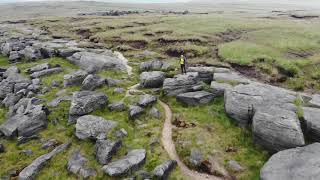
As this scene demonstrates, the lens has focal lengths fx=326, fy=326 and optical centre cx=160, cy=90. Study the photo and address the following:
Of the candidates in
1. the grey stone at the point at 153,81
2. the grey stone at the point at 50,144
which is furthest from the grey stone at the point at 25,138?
the grey stone at the point at 153,81

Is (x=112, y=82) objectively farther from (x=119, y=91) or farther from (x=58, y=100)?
(x=58, y=100)

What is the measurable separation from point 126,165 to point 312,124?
61.3 ft

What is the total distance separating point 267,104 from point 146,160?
15.2 metres

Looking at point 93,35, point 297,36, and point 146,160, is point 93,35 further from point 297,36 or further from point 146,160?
point 146,160

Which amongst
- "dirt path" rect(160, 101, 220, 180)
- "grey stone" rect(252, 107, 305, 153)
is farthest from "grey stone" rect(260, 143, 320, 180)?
"dirt path" rect(160, 101, 220, 180)

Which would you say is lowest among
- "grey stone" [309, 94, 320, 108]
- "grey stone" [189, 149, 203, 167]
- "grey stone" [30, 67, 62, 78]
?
"grey stone" [189, 149, 203, 167]

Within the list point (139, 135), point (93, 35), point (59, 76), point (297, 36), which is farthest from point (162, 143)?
point (93, 35)

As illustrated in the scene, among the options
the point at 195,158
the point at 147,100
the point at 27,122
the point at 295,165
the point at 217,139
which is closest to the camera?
the point at 295,165

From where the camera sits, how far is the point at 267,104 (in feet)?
121

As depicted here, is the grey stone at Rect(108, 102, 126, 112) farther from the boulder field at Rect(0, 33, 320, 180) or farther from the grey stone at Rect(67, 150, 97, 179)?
the grey stone at Rect(67, 150, 97, 179)

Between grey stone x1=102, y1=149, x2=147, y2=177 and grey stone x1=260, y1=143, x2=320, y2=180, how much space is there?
1127 centimetres

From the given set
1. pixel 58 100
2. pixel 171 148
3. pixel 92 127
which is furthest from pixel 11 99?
pixel 171 148

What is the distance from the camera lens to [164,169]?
30109mm

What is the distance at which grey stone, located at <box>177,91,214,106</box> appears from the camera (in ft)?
143
